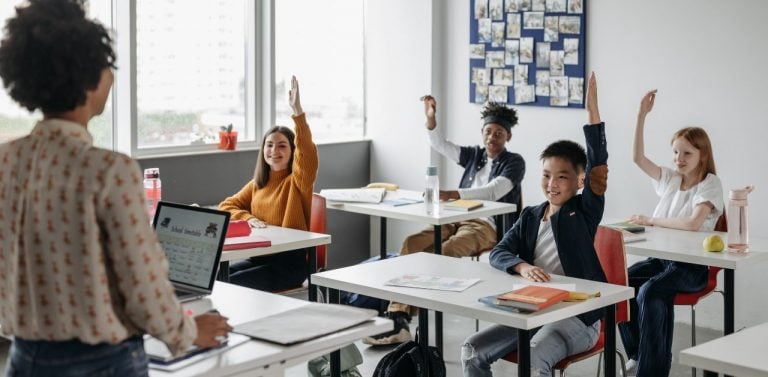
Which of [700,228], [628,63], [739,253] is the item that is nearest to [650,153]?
[628,63]

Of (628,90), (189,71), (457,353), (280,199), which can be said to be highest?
(189,71)

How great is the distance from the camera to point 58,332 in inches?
67.1

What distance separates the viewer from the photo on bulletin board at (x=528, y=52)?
5.83 metres

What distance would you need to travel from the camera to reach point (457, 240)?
531cm

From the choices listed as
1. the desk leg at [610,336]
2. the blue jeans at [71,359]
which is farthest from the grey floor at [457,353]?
the blue jeans at [71,359]

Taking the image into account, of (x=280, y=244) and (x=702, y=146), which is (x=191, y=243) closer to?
(x=280, y=244)

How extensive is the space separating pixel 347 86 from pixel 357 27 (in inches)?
16.6

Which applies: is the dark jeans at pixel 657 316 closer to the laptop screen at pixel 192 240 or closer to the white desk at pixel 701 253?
the white desk at pixel 701 253

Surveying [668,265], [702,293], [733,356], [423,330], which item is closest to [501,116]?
[668,265]

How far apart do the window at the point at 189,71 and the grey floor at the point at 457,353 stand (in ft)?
5.06

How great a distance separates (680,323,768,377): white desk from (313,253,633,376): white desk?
1.70 ft

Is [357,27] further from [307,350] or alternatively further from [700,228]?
[307,350]

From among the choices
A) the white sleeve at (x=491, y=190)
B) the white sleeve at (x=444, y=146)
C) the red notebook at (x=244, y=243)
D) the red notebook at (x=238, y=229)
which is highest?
the white sleeve at (x=444, y=146)

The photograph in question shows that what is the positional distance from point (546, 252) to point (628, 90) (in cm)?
233
